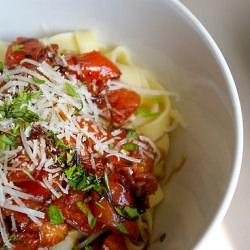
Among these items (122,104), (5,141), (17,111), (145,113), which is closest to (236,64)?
(145,113)

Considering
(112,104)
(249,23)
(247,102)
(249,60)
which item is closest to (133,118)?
(112,104)

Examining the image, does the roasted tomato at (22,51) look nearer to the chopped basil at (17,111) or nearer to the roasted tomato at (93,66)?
the roasted tomato at (93,66)

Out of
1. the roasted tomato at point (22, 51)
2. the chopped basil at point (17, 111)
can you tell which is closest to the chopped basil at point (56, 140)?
the chopped basil at point (17, 111)

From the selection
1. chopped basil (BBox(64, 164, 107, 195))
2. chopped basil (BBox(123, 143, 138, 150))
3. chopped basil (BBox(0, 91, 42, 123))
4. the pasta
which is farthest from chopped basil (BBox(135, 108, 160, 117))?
chopped basil (BBox(0, 91, 42, 123))

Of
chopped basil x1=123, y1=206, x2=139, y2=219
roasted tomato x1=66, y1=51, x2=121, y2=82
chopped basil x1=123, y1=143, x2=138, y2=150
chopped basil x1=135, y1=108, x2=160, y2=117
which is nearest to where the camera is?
chopped basil x1=123, y1=206, x2=139, y2=219

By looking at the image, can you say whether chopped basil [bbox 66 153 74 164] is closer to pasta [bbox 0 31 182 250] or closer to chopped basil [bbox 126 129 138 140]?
pasta [bbox 0 31 182 250]

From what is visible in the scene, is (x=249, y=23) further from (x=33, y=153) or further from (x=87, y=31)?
(x=33, y=153)

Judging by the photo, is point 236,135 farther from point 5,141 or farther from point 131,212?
point 5,141
